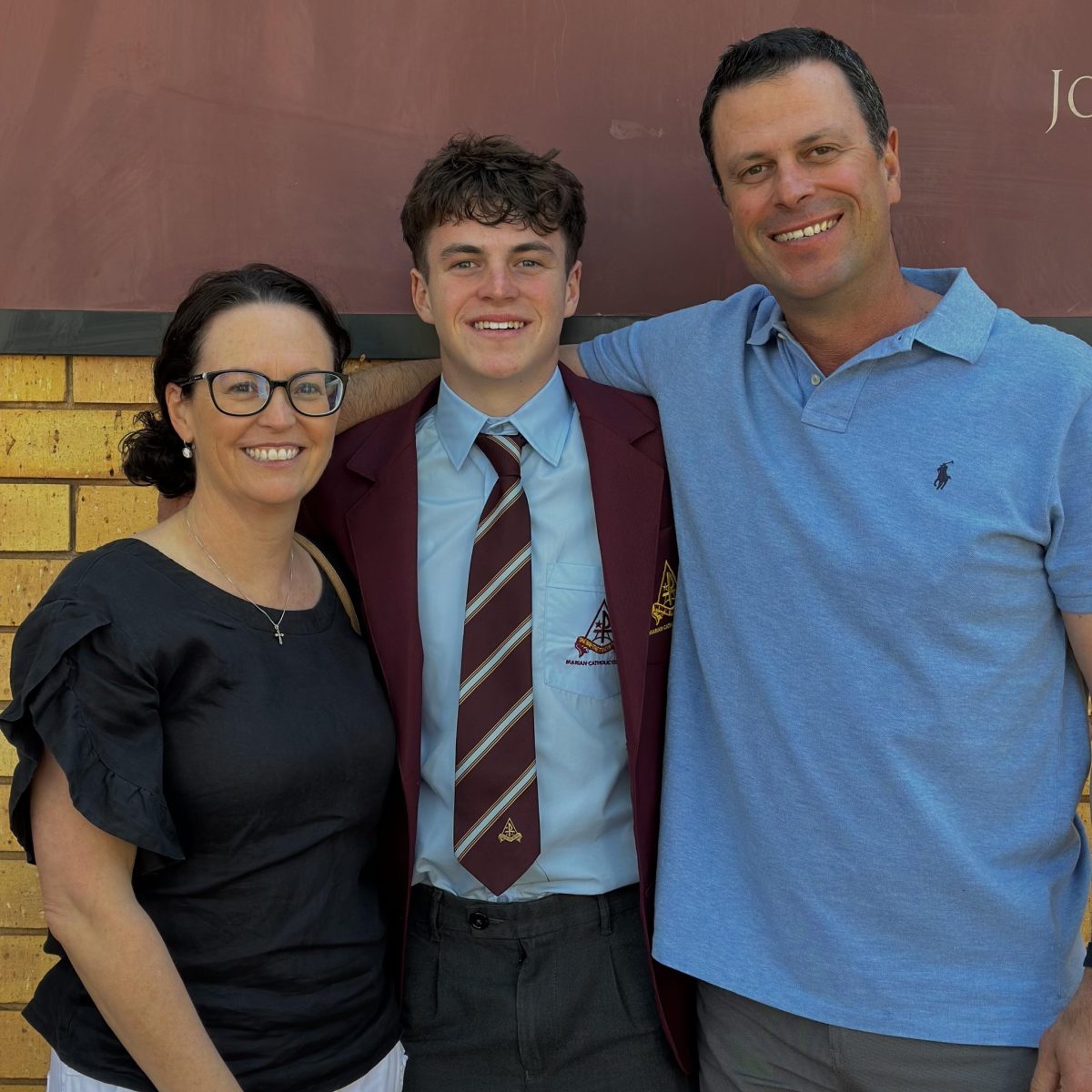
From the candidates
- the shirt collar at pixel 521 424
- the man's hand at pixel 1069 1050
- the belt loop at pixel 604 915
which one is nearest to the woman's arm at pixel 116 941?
the belt loop at pixel 604 915

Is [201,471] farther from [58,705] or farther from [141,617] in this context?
[58,705]

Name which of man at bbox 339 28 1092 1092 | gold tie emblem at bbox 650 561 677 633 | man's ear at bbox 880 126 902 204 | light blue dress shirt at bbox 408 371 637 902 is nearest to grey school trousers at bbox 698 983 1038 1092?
man at bbox 339 28 1092 1092

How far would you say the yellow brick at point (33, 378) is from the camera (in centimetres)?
273

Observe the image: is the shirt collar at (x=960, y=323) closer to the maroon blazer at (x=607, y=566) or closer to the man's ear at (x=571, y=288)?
the maroon blazer at (x=607, y=566)

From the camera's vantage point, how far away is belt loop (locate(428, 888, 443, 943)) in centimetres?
227

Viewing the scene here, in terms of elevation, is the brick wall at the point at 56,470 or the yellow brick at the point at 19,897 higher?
the brick wall at the point at 56,470

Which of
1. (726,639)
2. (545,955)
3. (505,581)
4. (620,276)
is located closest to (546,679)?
(505,581)

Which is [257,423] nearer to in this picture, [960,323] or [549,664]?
[549,664]

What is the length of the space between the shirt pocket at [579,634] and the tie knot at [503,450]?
22cm

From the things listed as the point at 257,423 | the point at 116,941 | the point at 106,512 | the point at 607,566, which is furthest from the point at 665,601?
the point at 106,512

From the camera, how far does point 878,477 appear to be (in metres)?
2.02

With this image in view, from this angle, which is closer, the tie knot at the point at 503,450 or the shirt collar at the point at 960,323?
the shirt collar at the point at 960,323

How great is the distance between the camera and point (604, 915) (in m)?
2.26

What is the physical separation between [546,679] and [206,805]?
0.68 m
